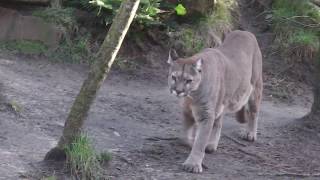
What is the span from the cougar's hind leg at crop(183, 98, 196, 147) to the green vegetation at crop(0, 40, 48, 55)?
4.07 meters

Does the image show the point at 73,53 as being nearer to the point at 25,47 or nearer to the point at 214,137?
the point at 25,47

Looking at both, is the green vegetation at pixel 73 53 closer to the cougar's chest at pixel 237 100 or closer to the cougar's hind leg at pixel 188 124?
the cougar's chest at pixel 237 100

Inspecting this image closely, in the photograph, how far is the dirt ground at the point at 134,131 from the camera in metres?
6.50

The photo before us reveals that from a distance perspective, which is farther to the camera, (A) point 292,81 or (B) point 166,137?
(A) point 292,81

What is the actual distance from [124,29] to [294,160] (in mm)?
2876

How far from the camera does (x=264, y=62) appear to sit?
12320 millimetres

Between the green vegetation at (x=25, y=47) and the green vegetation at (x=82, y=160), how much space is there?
4.72m

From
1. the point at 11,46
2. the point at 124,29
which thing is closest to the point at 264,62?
the point at 11,46

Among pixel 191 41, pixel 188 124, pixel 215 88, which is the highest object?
pixel 215 88

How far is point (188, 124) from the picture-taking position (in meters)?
7.21

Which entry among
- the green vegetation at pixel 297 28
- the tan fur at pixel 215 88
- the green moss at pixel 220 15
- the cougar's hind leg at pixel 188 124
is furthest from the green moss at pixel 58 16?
the cougar's hind leg at pixel 188 124

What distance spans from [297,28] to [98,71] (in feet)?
24.6

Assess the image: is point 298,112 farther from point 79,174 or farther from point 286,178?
point 79,174

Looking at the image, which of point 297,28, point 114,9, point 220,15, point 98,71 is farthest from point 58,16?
point 98,71
